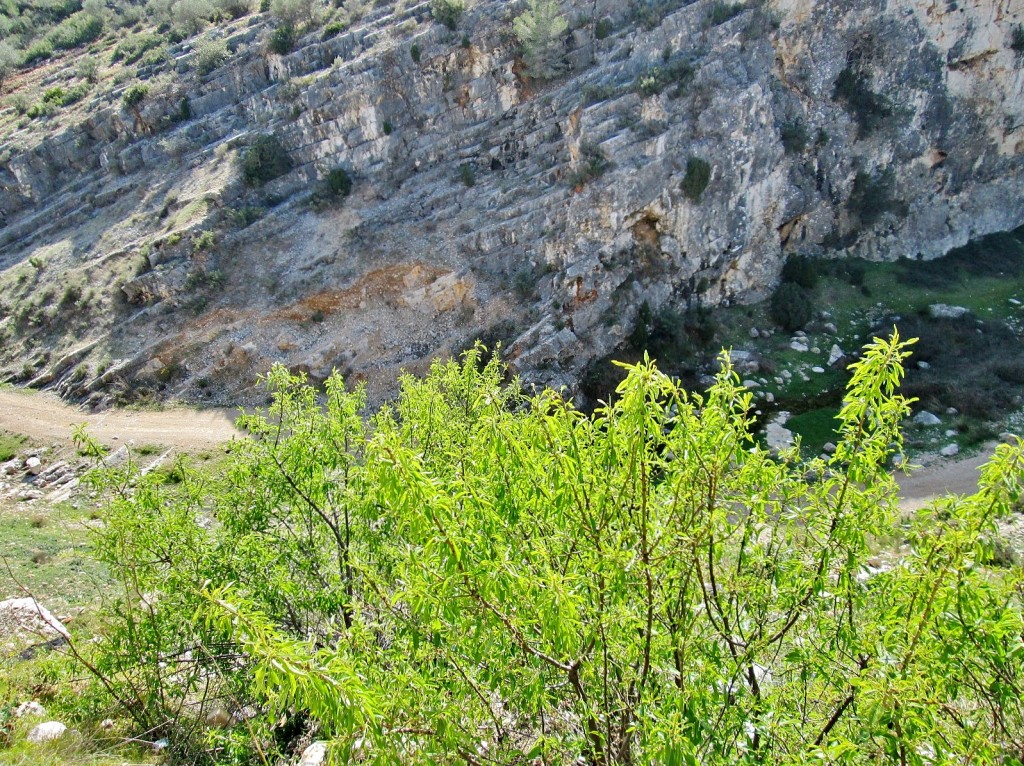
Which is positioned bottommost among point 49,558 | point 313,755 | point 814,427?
point 814,427

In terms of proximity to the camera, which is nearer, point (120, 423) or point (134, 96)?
point (120, 423)

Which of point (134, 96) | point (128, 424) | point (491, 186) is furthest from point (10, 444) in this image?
point (134, 96)

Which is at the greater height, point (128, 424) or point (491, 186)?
point (491, 186)

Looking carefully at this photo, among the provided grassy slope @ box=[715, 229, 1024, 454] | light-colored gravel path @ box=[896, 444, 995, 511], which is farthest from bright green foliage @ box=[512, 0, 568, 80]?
light-colored gravel path @ box=[896, 444, 995, 511]

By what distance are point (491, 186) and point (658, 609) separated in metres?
23.5

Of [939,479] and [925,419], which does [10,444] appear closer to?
[939,479]

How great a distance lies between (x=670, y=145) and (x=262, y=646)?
951 inches

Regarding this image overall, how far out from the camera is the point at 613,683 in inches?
153

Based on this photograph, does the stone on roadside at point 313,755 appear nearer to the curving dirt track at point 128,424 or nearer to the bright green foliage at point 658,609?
the bright green foliage at point 658,609

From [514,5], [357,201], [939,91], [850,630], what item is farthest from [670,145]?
[850,630]

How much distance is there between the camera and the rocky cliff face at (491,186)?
891 inches

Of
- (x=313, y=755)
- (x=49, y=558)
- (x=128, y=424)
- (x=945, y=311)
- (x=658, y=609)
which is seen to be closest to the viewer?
(x=658, y=609)

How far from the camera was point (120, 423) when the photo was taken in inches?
813

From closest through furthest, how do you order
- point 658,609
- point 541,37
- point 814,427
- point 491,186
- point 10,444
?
point 658,609 → point 10,444 → point 814,427 → point 491,186 → point 541,37
